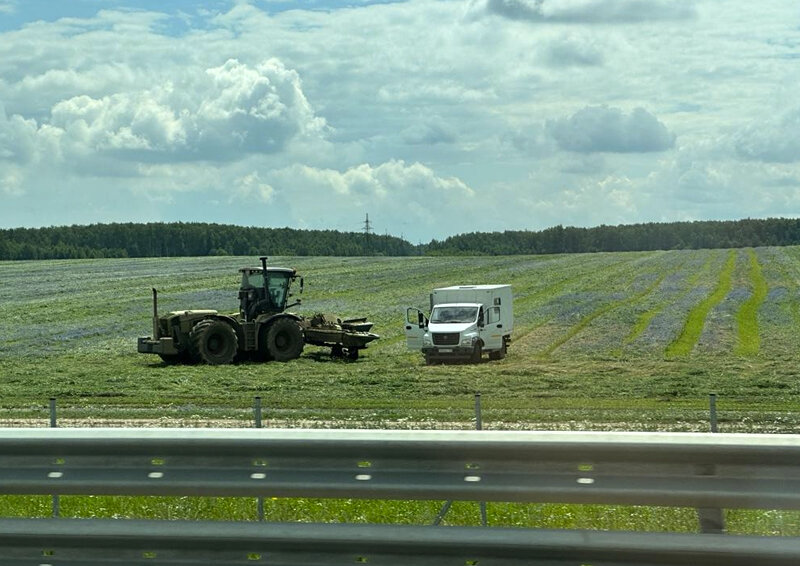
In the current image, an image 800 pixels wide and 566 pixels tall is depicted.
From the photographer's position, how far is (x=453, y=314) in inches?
1532

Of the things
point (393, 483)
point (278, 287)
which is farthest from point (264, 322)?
point (393, 483)

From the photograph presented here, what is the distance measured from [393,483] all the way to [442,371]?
1140 inches

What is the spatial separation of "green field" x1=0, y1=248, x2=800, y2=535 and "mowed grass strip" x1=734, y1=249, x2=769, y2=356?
130mm

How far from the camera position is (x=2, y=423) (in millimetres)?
23359

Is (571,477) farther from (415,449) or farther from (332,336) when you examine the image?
(332,336)

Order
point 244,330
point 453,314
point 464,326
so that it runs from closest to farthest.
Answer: point 244,330 → point 464,326 → point 453,314

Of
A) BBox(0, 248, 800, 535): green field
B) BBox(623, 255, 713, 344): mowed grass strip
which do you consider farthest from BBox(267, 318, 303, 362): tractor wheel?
BBox(623, 255, 713, 344): mowed grass strip

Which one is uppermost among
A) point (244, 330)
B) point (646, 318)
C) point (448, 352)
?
point (244, 330)

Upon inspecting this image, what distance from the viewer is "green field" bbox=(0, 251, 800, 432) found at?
23594 millimetres

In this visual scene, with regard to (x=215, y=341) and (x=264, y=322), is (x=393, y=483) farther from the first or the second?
(x=264, y=322)

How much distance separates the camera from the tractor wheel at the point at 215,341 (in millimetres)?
34156

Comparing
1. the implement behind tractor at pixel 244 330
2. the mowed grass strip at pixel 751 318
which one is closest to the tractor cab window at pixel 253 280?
the implement behind tractor at pixel 244 330

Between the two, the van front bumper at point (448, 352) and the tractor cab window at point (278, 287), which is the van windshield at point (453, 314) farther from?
the tractor cab window at point (278, 287)

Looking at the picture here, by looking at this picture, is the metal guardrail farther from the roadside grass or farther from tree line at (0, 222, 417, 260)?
tree line at (0, 222, 417, 260)
